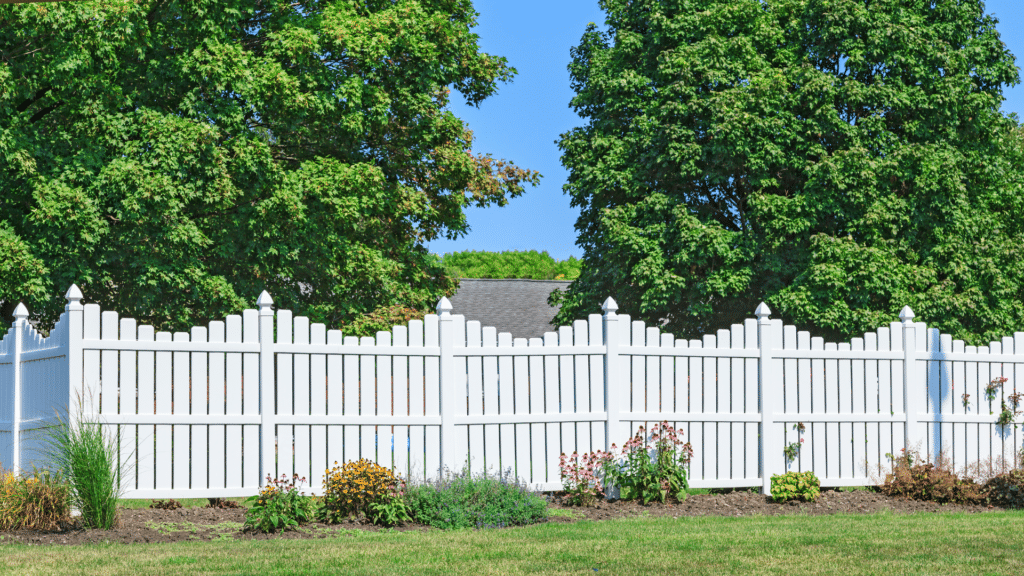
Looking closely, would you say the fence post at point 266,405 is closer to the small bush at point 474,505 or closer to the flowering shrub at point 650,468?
the small bush at point 474,505

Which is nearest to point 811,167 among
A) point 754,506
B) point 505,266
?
point 754,506

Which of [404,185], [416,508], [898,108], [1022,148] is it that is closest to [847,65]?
[898,108]

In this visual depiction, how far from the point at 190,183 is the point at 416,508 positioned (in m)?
8.27

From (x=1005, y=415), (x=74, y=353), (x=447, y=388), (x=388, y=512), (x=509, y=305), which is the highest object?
(x=509, y=305)

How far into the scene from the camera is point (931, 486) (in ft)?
35.4

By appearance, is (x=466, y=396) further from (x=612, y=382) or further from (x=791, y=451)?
(x=791, y=451)

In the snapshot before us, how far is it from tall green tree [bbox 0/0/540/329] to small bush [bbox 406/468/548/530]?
7842 mm

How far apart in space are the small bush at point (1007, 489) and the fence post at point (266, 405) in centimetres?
734

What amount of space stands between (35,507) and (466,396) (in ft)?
12.7

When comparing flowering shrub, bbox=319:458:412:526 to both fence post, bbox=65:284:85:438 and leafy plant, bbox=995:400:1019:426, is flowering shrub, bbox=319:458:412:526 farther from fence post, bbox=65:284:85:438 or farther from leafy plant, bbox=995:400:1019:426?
leafy plant, bbox=995:400:1019:426

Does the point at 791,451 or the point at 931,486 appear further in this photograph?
the point at 791,451

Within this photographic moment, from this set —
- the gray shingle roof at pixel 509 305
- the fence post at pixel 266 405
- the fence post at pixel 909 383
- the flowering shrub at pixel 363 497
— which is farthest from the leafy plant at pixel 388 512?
the gray shingle roof at pixel 509 305

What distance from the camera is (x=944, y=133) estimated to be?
19.3m

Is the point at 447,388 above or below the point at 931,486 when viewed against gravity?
above
